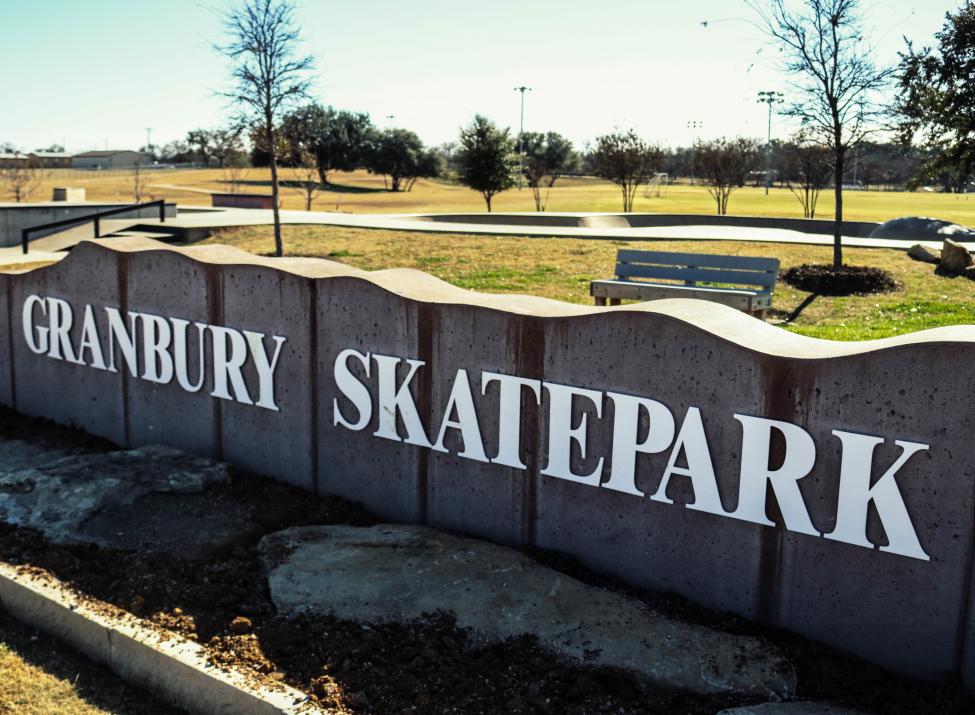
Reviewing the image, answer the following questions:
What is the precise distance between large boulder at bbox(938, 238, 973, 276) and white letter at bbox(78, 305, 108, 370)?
13.3 meters

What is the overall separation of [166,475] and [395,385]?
1.47 meters

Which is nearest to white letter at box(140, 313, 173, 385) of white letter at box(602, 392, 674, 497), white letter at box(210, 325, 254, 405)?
white letter at box(210, 325, 254, 405)

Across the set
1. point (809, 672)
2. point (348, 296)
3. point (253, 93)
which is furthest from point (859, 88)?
point (809, 672)

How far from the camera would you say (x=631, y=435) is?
14.5ft

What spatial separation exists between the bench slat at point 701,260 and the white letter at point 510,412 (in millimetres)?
6890

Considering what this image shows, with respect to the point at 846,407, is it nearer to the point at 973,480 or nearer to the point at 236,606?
the point at 973,480

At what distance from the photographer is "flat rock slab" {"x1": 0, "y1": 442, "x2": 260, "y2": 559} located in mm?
5000

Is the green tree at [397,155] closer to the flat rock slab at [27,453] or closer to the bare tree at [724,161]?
the bare tree at [724,161]

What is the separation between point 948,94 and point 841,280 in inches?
129

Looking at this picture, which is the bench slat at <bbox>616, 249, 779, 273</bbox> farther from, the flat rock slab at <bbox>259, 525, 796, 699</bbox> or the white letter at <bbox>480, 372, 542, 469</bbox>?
the flat rock slab at <bbox>259, 525, 796, 699</bbox>

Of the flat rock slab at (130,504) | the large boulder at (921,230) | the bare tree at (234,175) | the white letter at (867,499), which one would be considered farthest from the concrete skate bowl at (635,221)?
the bare tree at (234,175)

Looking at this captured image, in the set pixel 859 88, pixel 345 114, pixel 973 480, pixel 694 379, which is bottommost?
pixel 973 480

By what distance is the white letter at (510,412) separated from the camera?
188 inches

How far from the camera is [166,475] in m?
5.62
